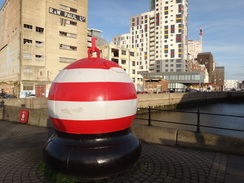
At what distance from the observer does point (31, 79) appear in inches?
1547

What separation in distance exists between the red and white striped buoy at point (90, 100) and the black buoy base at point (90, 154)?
0.17 metres

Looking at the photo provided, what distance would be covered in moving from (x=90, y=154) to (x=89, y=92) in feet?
3.77

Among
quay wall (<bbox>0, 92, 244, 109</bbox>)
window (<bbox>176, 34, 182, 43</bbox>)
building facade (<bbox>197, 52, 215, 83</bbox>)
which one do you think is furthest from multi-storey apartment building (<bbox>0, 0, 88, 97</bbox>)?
building facade (<bbox>197, 52, 215, 83</bbox>)

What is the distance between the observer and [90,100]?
126 inches

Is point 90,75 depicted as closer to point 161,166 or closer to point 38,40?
point 161,166

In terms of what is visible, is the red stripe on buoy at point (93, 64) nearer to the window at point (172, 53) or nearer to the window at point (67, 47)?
the window at point (67, 47)

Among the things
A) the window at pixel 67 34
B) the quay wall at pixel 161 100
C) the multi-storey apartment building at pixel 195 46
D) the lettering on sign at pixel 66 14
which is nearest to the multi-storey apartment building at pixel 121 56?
the lettering on sign at pixel 66 14

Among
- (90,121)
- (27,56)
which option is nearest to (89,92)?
(90,121)

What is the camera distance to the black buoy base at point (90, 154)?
10.5 ft

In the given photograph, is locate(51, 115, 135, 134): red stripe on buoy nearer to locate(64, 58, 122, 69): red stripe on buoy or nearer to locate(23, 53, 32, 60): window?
locate(64, 58, 122, 69): red stripe on buoy

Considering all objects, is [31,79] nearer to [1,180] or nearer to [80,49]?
[80,49]

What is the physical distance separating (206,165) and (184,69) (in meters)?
90.8

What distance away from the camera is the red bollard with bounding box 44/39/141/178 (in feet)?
10.5

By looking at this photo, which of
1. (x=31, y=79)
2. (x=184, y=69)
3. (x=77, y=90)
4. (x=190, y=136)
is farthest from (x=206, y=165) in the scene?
(x=184, y=69)
